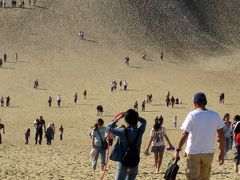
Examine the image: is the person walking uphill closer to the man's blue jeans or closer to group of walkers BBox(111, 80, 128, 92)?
the man's blue jeans

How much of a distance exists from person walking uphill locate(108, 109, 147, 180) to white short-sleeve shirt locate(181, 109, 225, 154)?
677 mm

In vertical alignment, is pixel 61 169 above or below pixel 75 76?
below

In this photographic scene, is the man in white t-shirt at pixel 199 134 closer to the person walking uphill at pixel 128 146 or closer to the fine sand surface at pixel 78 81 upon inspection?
the person walking uphill at pixel 128 146

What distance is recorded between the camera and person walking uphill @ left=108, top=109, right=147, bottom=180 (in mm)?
7785

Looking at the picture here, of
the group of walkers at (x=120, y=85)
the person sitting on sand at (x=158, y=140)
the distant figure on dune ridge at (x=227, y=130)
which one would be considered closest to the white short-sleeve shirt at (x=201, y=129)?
the person sitting on sand at (x=158, y=140)

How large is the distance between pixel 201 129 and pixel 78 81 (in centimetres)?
4211

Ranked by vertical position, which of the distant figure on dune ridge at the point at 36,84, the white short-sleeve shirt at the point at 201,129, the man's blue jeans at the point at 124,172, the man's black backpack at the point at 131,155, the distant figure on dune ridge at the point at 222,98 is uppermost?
the distant figure on dune ridge at the point at 36,84

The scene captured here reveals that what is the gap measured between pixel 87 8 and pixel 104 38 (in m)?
10.4

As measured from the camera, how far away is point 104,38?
219 feet

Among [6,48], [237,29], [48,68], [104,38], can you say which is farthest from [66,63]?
[237,29]

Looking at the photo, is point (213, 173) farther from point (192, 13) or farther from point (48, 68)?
point (192, 13)

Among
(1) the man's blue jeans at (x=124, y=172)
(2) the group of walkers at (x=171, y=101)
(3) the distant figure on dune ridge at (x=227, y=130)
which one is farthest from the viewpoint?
(2) the group of walkers at (x=171, y=101)

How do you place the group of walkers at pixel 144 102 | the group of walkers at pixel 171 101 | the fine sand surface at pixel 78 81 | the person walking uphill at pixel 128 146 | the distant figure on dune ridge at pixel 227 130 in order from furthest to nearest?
the group of walkers at pixel 171 101 < the group of walkers at pixel 144 102 < the fine sand surface at pixel 78 81 < the distant figure on dune ridge at pixel 227 130 < the person walking uphill at pixel 128 146

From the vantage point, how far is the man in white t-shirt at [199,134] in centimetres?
754
